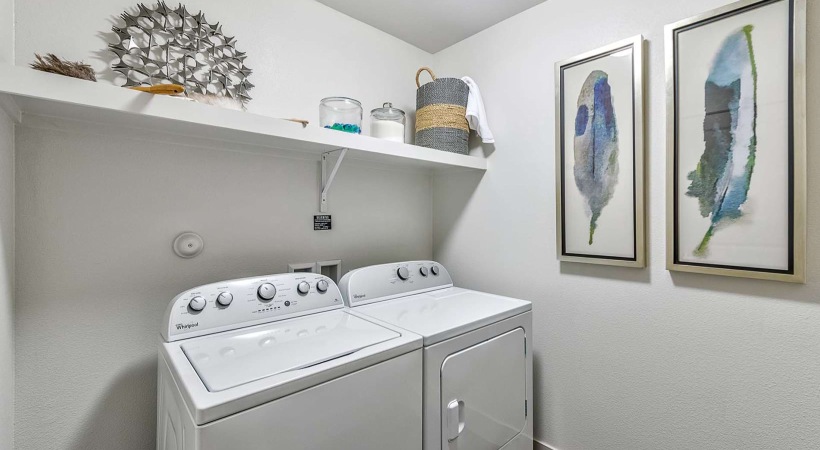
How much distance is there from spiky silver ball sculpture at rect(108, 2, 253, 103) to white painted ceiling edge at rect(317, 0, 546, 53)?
0.60 meters

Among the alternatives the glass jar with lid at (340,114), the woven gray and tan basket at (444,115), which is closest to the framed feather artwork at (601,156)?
the woven gray and tan basket at (444,115)

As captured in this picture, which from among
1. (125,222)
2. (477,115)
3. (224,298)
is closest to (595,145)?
(477,115)

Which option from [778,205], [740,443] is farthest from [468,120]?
[740,443]

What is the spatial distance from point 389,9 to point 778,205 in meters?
1.78

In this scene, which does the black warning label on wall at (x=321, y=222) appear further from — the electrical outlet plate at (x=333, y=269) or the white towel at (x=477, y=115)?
the white towel at (x=477, y=115)

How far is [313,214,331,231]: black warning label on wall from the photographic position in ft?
5.68

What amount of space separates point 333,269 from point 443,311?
666 mm

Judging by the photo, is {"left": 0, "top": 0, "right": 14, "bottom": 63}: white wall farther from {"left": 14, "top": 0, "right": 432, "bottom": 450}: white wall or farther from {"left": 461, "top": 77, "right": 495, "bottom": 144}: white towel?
{"left": 461, "top": 77, "right": 495, "bottom": 144}: white towel

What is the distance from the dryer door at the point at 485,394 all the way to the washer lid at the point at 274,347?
0.30 m

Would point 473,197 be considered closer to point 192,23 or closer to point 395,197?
point 395,197

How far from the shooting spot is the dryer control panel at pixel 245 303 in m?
1.12

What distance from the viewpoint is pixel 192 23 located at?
4.47 feet

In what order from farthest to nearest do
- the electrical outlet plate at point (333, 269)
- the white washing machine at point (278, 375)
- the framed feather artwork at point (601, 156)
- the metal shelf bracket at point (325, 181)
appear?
1. the electrical outlet plate at point (333, 269)
2. the metal shelf bracket at point (325, 181)
3. the framed feather artwork at point (601, 156)
4. the white washing machine at point (278, 375)

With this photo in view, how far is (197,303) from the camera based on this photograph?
1.14m
